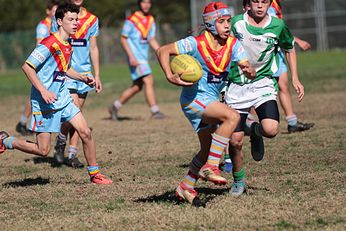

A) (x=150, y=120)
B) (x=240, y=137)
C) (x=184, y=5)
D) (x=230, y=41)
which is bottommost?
(x=184, y=5)

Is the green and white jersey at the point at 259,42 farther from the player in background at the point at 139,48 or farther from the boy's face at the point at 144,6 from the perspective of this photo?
the boy's face at the point at 144,6

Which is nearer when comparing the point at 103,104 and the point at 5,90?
the point at 103,104

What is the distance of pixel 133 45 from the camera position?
15273 mm

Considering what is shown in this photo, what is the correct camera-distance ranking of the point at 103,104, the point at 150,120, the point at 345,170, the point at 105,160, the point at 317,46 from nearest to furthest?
the point at 345,170 → the point at 105,160 → the point at 150,120 → the point at 103,104 → the point at 317,46

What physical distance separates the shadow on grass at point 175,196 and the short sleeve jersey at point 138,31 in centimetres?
754

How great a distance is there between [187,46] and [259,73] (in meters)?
1.06

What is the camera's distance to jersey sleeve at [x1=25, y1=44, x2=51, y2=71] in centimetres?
823

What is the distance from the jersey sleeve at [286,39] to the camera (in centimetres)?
800

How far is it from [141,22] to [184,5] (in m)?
43.7

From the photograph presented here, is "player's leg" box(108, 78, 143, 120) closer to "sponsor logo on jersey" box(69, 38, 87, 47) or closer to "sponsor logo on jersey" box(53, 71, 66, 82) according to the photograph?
"sponsor logo on jersey" box(69, 38, 87, 47)

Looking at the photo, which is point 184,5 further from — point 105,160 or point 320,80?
point 105,160

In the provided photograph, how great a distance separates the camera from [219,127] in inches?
276

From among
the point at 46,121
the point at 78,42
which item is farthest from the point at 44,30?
the point at 46,121

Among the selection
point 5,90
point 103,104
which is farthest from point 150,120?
point 5,90
